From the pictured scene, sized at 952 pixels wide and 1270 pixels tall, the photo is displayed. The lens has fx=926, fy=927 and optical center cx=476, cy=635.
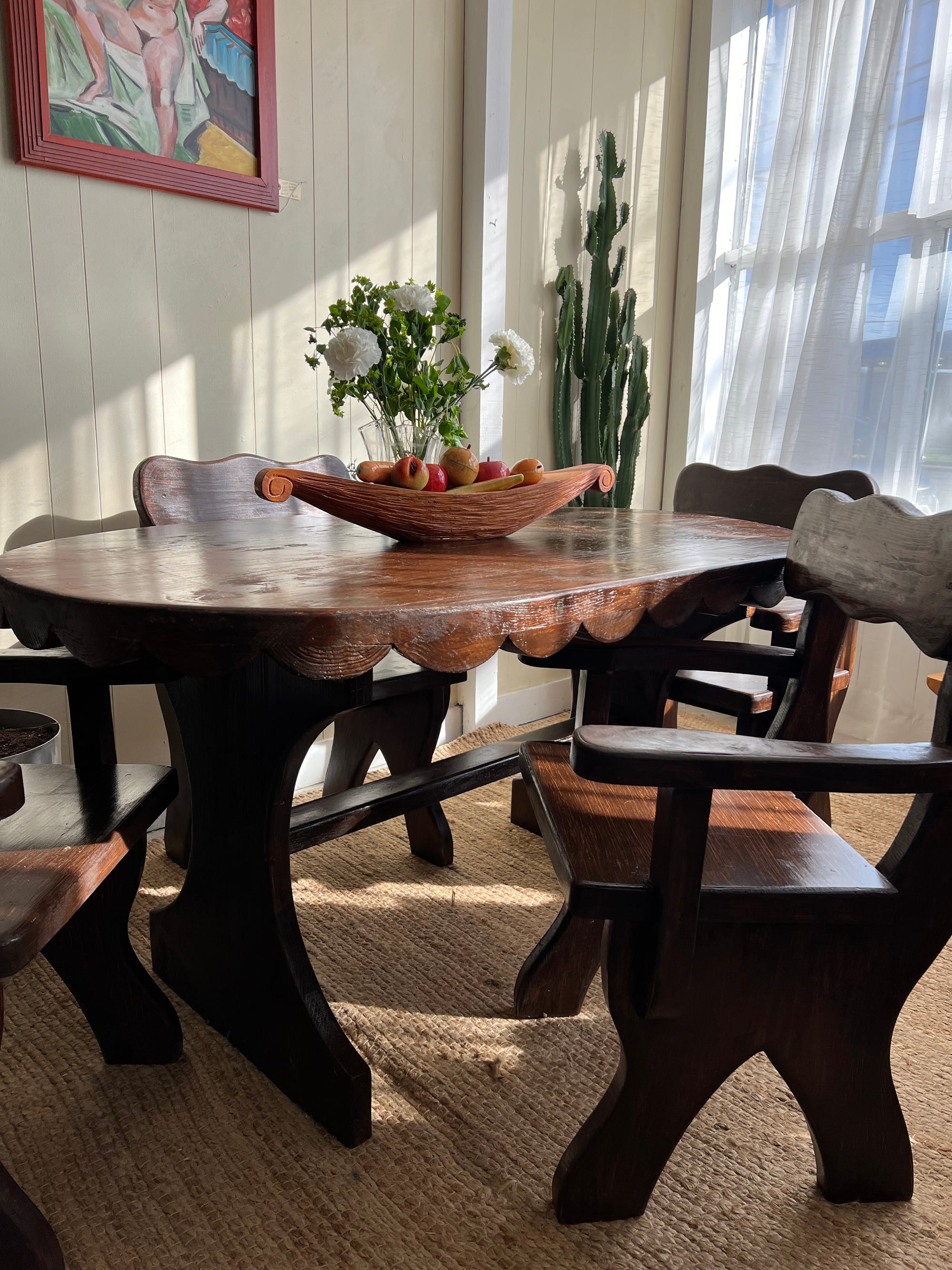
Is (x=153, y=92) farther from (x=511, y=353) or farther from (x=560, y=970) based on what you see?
(x=560, y=970)

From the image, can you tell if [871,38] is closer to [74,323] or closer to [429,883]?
[74,323]

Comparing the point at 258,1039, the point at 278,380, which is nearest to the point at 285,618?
the point at 258,1039

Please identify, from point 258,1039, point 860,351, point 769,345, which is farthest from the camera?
point 769,345

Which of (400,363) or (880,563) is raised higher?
(400,363)

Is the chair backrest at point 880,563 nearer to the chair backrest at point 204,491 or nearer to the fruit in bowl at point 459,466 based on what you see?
the fruit in bowl at point 459,466

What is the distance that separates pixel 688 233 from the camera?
3.53 metres

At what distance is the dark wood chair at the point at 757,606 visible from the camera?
2084mm

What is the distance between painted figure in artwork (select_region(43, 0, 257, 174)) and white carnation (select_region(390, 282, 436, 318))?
0.87 metres

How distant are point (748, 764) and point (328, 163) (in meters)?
2.33

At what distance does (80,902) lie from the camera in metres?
1.09

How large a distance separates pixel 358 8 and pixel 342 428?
1155 mm

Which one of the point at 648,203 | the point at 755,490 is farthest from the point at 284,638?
the point at 648,203

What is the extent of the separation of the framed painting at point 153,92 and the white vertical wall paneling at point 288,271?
60 millimetres

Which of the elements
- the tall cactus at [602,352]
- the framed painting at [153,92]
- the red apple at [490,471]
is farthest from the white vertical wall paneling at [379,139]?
the red apple at [490,471]
